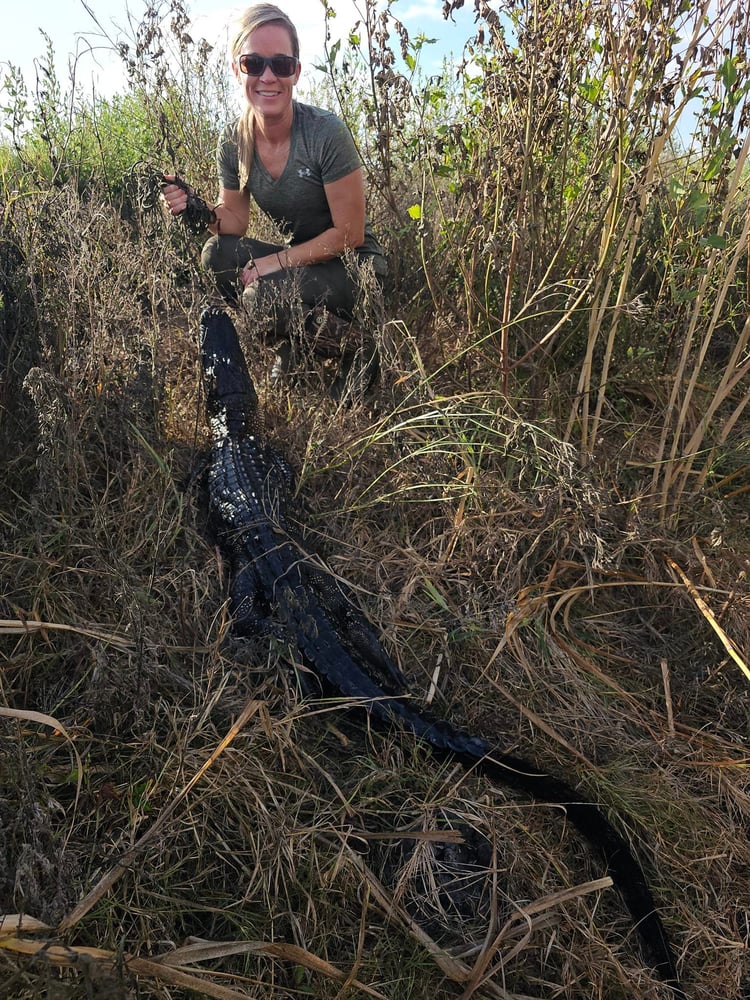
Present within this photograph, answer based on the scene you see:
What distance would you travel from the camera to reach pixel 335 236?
3.41m

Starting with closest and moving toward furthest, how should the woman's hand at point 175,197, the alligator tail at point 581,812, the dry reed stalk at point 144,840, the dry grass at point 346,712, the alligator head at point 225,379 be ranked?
the dry reed stalk at point 144,840, the dry grass at point 346,712, the alligator tail at point 581,812, the alligator head at point 225,379, the woman's hand at point 175,197

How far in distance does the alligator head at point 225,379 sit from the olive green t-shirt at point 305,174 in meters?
0.53

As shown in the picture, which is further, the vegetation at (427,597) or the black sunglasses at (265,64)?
the black sunglasses at (265,64)

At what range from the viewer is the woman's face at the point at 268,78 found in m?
3.15

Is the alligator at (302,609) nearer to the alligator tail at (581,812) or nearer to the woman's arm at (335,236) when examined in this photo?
the alligator tail at (581,812)

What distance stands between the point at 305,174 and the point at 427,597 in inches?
81.8

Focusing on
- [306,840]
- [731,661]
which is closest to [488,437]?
[731,661]

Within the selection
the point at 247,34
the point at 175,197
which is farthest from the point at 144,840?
the point at 247,34

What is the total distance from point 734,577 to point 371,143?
2616 millimetres

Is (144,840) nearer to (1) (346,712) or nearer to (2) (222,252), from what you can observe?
(1) (346,712)

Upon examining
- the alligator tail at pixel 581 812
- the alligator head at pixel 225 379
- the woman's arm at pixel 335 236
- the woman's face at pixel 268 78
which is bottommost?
the alligator tail at pixel 581 812

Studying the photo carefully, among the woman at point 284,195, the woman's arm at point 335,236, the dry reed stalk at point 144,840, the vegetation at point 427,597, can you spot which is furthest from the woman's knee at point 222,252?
the dry reed stalk at point 144,840

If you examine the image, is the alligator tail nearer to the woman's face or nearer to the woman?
the woman

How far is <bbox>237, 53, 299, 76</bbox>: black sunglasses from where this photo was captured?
3.11 metres
